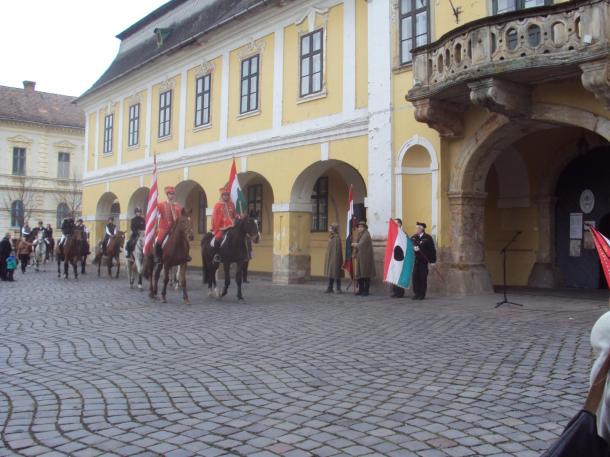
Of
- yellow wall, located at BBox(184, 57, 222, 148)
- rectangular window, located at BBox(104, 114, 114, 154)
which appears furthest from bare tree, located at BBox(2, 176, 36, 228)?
yellow wall, located at BBox(184, 57, 222, 148)

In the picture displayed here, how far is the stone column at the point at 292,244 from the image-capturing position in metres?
19.1

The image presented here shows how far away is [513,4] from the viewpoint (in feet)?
43.2

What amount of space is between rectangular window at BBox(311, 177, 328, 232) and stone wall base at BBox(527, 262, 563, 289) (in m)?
8.02

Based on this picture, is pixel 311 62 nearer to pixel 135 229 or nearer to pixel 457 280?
pixel 135 229

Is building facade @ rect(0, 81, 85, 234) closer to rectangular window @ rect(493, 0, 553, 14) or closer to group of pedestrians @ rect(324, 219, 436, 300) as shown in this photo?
group of pedestrians @ rect(324, 219, 436, 300)

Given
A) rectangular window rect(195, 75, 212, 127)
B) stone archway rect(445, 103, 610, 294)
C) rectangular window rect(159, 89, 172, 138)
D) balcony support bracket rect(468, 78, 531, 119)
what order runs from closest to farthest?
balcony support bracket rect(468, 78, 531, 119)
stone archway rect(445, 103, 610, 294)
rectangular window rect(195, 75, 212, 127)
rectangular window rect(159, 89, 172, 138)

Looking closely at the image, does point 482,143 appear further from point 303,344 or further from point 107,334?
point 107,334

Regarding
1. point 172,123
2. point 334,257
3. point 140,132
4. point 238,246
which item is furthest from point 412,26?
point 140,132

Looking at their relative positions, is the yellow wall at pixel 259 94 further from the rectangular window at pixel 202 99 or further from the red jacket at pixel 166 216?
the red jacket at pixel 166 216

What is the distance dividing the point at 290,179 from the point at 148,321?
9.93 metres

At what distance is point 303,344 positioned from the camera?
7777mm

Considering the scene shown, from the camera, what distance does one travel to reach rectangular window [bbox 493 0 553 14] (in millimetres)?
12845

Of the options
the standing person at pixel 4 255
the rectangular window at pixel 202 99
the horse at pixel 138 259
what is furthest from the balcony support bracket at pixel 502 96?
the standing person at pixel 4 255

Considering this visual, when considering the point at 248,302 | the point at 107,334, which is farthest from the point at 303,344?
the point at 248,302
